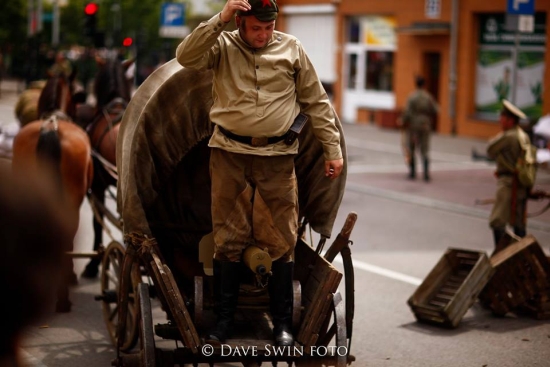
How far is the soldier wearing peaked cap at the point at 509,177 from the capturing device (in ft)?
32.6

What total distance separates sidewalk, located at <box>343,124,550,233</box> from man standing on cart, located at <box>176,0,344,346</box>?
27.6 feet

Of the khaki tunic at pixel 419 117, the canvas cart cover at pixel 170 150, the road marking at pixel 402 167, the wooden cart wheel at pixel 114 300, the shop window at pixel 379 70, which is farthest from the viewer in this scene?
the shop window at pixel 379 70

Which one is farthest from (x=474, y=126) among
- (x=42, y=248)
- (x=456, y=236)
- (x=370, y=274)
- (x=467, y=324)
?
(x=42, y=248)

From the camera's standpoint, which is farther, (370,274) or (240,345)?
(370,274)

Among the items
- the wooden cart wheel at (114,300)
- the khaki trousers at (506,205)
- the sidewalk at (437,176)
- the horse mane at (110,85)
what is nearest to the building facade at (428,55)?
the sidewalk at (437,176)

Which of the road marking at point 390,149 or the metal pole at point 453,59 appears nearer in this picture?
the road marking at point 390,149

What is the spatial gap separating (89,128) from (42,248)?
7.31 metres

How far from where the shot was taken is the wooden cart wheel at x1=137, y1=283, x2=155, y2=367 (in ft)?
17.8

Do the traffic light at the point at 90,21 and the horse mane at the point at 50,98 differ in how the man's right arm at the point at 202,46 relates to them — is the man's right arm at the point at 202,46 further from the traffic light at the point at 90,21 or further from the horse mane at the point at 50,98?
the traffic light at the point at 90,21

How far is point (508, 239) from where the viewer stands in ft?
28.9

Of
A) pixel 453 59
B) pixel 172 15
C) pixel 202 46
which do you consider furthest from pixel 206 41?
pixel 453 59

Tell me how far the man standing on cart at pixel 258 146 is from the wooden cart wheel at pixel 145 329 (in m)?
0.39

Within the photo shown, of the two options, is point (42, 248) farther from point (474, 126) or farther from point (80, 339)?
point (474, 126)

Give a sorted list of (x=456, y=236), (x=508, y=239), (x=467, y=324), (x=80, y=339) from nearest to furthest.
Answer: (x=80, y=339)
(x=467, y=324)
(x=508, y=239)
(x=456, y=236)
